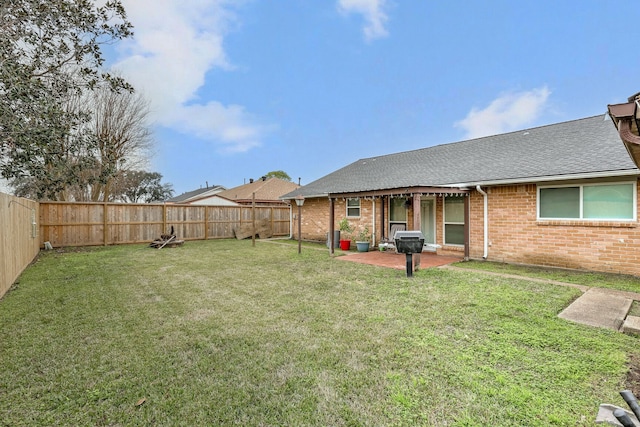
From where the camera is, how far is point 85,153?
6.73 meters

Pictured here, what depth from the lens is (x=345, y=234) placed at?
12.9 metres

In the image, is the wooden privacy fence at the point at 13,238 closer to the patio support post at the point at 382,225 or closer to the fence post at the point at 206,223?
the fence post at the point at 206,223

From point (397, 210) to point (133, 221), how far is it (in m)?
12.2

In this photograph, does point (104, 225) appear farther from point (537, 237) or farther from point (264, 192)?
point (537, 237)

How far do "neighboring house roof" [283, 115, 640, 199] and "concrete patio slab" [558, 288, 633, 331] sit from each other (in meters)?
3.14

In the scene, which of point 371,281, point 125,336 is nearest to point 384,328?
point 371,281

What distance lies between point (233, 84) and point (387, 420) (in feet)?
58.2

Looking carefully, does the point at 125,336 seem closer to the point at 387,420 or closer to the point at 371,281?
the point at 387,420

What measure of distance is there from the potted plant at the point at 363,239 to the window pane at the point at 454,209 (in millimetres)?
3024

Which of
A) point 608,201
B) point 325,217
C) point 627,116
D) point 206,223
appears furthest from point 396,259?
point 206,223

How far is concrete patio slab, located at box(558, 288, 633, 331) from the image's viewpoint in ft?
12.7

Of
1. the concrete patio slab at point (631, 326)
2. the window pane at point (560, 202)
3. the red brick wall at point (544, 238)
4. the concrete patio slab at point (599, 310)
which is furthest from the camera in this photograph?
the window pane at point (560, 202)

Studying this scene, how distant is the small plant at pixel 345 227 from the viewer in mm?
12352

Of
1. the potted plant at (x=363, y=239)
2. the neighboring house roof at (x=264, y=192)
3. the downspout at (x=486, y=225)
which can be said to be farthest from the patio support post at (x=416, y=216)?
the neighboring house roof at (x=264, y=192)
